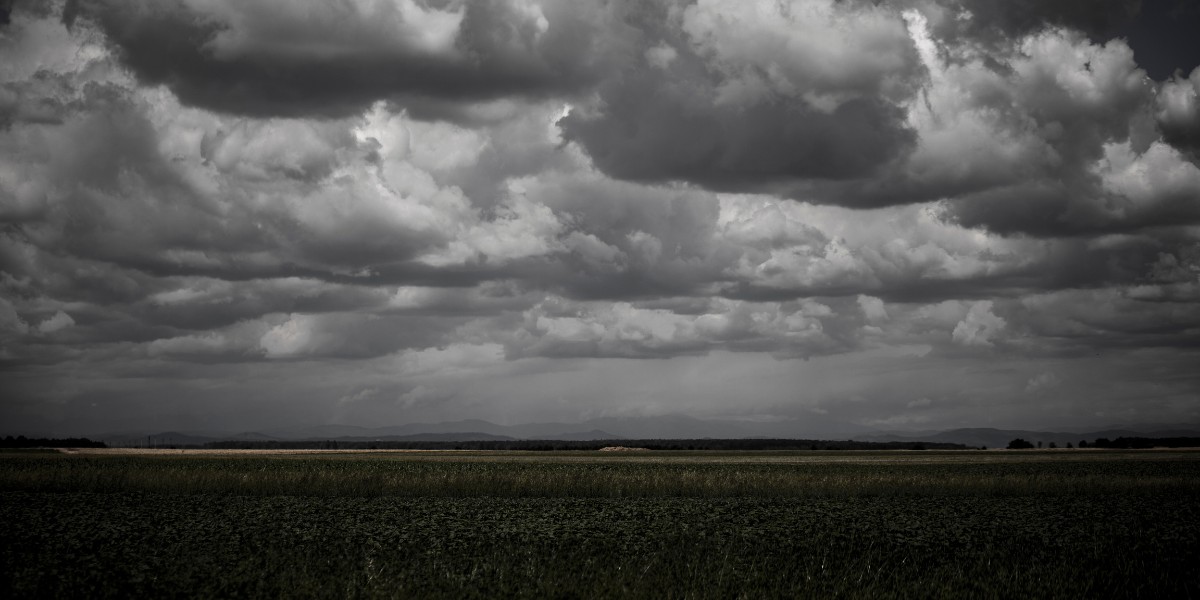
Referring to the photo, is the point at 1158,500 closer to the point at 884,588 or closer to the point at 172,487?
the point at 884,588

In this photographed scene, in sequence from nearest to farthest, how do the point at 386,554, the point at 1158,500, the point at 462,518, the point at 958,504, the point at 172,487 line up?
the point at 386,554, the point at 462,518, the point at 958,504, the point at 1158,500, the point at 172,487

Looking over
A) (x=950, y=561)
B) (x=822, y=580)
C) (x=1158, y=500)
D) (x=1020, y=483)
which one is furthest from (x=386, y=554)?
(x=1020, y=483)

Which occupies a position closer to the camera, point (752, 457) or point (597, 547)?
point (597, 547)

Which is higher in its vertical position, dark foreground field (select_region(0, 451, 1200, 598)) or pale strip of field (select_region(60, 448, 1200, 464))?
dark foreground field (select_region(0, 451, 1200, 598))

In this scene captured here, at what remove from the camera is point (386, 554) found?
30.3 m

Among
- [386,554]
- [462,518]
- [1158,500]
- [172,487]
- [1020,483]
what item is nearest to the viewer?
[386,554]

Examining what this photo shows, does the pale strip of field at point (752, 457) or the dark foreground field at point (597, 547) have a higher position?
the dark foreground field at point (597, 547)

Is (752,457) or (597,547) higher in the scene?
(597,547)

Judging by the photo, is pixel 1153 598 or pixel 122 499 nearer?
pixel 1153 598

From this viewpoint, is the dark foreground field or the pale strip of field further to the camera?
the pale strip of field

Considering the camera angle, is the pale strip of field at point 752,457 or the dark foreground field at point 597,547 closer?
the dark foreground field at point 597,547

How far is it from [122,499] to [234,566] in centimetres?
2453

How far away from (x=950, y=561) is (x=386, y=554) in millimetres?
19245

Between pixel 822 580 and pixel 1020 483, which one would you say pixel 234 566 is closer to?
pixel 822 580
